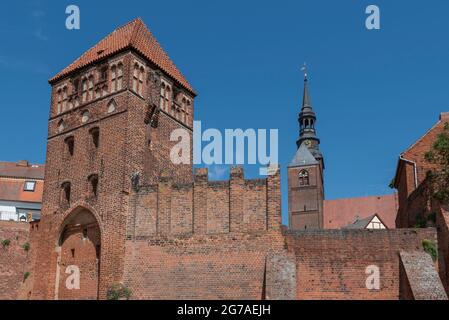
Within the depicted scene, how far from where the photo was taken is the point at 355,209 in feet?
242

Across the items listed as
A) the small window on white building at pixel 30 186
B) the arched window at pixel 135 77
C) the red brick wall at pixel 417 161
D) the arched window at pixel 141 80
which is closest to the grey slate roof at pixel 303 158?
the small window on white building at pixel 30 186

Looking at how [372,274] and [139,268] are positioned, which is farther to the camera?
[139,268]

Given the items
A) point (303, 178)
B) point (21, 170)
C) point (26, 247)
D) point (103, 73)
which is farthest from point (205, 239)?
point (303, 178)

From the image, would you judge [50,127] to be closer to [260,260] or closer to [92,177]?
[92,177]

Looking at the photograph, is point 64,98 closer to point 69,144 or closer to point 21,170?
point 69,144

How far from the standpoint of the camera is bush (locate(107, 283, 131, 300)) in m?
25.1

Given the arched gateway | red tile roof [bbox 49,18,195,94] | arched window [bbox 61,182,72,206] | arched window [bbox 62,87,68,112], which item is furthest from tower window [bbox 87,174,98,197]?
red tile roof [bbox 49,18,195,94]

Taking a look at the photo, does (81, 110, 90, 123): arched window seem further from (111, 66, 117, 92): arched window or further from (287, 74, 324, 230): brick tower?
(287, 74, 324, 230): brick tower

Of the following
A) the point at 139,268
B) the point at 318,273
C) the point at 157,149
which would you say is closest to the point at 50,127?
the point at 157,149

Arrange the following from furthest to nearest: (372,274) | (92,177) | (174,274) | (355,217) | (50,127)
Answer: (355,217) < (50,127) < (92,177) < (174,274) < (372,274)

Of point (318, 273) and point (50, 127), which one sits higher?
point (50, 127)

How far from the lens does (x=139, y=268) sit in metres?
25.7

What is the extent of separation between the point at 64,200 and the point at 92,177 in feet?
6.78

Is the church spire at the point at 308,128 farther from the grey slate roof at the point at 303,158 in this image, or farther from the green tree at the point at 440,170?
the green tree at the point at 440,170
